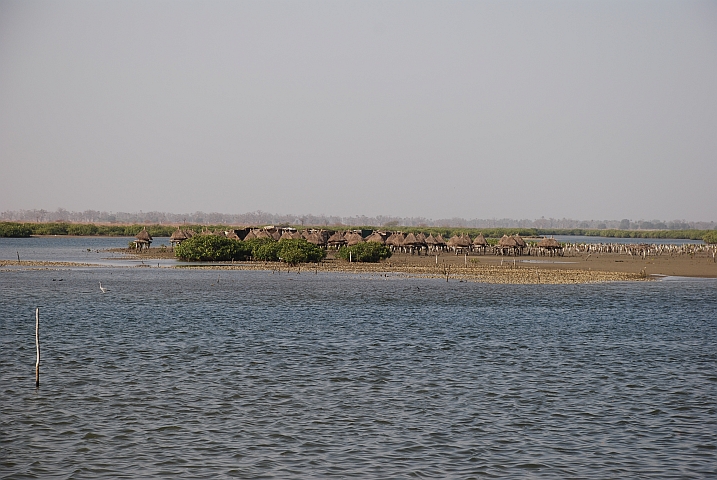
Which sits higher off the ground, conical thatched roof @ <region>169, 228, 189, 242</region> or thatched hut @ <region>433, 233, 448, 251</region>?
conical thatched roof @ <region>169, 228, 189, 242</region>

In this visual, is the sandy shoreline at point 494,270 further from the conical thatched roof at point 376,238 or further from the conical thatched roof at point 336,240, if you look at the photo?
the conical thatched roof at point 376,238

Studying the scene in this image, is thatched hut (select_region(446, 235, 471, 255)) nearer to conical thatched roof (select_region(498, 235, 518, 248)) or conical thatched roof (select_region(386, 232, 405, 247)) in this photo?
conical thatched roof (select_region(498, 235, 518, 248))

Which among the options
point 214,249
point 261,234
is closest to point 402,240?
point 261,234

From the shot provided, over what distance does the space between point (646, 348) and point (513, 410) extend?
1156 centimetres

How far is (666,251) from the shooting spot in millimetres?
110125

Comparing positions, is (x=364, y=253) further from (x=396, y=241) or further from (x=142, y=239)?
(x=142, y=239)

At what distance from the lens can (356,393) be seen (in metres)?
18.1

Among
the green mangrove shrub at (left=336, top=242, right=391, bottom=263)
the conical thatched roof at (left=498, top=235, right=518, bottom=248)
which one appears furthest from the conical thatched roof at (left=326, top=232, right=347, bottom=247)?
the green mangrove shrub at (left=336, top=242, right=391, bottom=263)

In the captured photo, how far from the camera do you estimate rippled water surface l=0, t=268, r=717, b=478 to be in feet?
43.1

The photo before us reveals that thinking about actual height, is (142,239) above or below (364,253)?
above

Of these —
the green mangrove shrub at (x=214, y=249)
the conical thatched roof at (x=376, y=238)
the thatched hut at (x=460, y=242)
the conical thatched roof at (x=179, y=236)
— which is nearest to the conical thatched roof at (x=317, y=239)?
the conical thatched roof at (x=376, y=238)

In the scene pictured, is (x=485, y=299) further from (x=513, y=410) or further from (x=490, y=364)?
(x=513, y=410)

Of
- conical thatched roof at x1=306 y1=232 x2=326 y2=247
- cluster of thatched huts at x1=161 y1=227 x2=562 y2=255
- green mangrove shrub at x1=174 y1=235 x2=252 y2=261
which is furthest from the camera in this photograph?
conical thatched roof at x1=306 y1=232 x2=326 y2=247

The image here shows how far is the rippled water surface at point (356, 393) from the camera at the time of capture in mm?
13125
